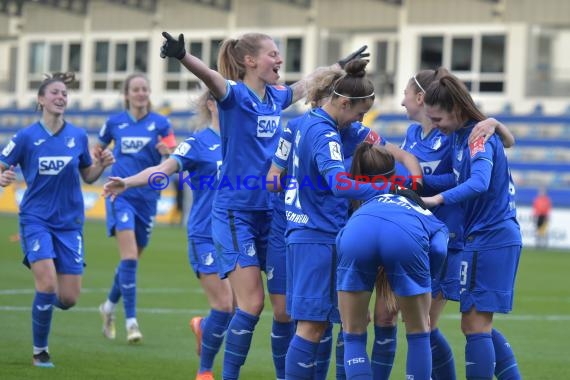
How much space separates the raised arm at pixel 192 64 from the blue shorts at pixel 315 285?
1222mm

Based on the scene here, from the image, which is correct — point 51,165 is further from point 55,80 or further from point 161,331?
point 161,331

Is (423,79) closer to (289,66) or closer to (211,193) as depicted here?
(211,193)

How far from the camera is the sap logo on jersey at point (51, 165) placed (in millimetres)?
9270

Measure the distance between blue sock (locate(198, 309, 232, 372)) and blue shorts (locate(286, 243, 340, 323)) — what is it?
1.65m

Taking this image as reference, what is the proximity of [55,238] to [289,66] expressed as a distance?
Answer: 31256 mm

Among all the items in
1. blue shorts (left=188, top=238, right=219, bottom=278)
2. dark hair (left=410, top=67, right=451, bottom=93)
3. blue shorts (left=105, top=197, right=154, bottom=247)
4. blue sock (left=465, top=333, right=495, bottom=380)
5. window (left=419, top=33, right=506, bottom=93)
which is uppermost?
window (left=419, top=33, right=506, bottom=93)

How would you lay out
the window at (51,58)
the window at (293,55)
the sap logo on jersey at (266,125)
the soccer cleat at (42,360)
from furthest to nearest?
1. the window at (51,58)
2. the window at (293,55)
3. the soccer cleat at (42,360)
4. the sap logo on jersey at (266,125)

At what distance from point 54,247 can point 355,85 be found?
377cm

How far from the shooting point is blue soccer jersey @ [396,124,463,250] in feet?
23.4

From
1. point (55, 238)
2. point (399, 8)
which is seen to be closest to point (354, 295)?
point (55, 238)

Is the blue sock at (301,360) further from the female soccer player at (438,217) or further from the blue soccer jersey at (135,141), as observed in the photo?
the blue soccer jersey at (135,141)

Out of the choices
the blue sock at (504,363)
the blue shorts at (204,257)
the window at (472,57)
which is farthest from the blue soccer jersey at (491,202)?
the window at (472,57)

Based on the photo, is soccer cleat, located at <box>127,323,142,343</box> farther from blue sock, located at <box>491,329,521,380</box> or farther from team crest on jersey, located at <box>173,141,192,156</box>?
blue sock, located at <box>491,329,521,380</box>

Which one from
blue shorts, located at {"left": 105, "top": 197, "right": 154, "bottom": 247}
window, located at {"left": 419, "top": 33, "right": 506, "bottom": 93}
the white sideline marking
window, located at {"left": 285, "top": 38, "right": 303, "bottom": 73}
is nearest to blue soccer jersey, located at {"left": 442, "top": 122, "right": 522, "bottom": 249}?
blue shorts, located at {"left": 105, "top": 197, "right": 154, "bottom": 247}
